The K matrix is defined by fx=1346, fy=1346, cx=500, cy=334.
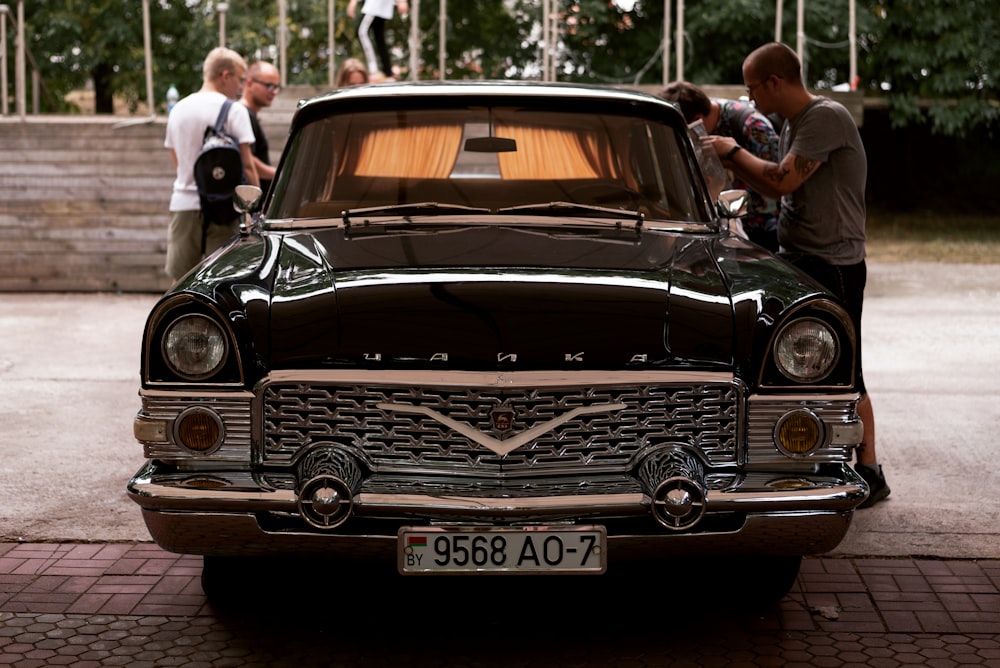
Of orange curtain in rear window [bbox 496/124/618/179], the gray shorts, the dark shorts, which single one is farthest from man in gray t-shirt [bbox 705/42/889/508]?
the gray shorts

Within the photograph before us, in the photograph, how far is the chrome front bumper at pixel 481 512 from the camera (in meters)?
3.43

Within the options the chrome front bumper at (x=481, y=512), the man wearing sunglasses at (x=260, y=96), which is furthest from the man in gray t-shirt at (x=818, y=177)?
the man wearing sunglasses at (x=260, y=96)

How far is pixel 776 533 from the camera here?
3.59m

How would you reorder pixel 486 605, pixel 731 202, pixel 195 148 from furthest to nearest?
pixel 195 148
pixel 731 202
pixel 486 605

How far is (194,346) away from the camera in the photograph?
365 centimetres

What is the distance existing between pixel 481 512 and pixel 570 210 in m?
1.46

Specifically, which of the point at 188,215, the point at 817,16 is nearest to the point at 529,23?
the point at 817,16

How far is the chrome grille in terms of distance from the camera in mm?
3531

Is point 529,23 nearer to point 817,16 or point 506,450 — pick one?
point 817,16

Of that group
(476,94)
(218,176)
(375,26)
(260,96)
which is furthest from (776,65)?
(375,26)

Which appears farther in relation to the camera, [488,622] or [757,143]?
[757,143]

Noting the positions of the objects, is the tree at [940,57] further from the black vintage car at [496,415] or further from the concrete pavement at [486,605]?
the black vintage car at [496,415]

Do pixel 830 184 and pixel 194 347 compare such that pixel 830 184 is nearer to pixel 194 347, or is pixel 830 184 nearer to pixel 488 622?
pixel 488 622

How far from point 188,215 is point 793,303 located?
450cm
